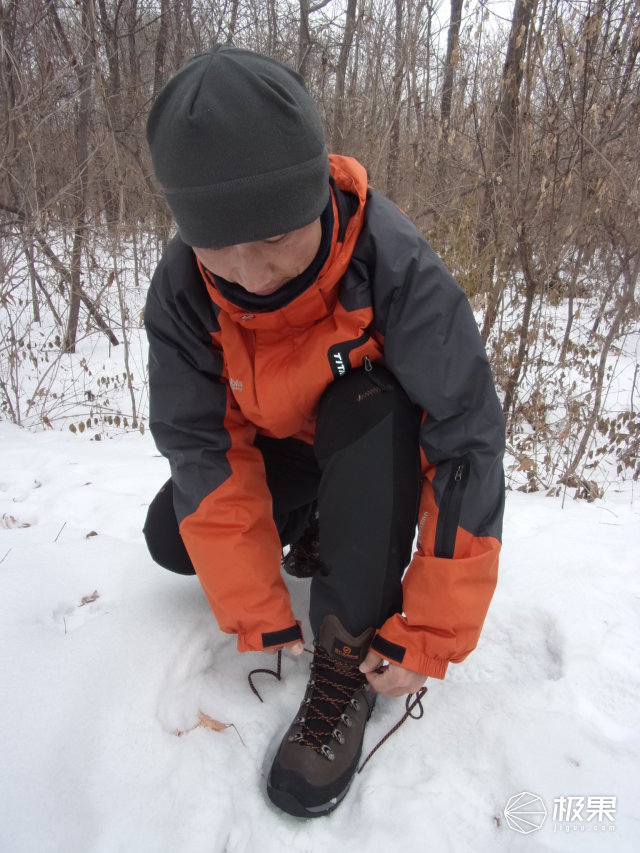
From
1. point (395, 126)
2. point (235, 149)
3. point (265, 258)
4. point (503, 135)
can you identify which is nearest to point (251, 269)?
point (265, 258)

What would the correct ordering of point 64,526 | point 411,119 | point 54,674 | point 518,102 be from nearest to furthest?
point 54,674 < point 64,526 < point 518,102 < point 411,119

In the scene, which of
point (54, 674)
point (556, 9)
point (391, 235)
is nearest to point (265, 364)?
point (391, 235)

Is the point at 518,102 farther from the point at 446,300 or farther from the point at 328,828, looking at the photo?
the point at 328,828

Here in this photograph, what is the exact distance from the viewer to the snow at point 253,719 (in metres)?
0.83

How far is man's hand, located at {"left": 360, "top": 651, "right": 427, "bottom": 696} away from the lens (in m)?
0.93

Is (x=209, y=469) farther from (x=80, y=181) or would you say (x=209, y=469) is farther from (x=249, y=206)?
(x=80, y=181)

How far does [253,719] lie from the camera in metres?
1.02

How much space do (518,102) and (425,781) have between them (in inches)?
101

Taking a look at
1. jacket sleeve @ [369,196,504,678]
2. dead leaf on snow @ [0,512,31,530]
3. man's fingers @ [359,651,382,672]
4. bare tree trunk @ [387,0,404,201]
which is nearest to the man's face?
jacket sleeve @ [369,196,504,678]

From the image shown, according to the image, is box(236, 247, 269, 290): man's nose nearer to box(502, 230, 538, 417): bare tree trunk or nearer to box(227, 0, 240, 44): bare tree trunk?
box(502, 230, 538, 417): bare tree trunk

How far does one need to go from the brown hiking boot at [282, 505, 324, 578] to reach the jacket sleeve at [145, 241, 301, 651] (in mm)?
334

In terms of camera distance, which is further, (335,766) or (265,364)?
(265,364)

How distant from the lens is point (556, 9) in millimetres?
2146

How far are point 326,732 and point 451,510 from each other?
0.45m
